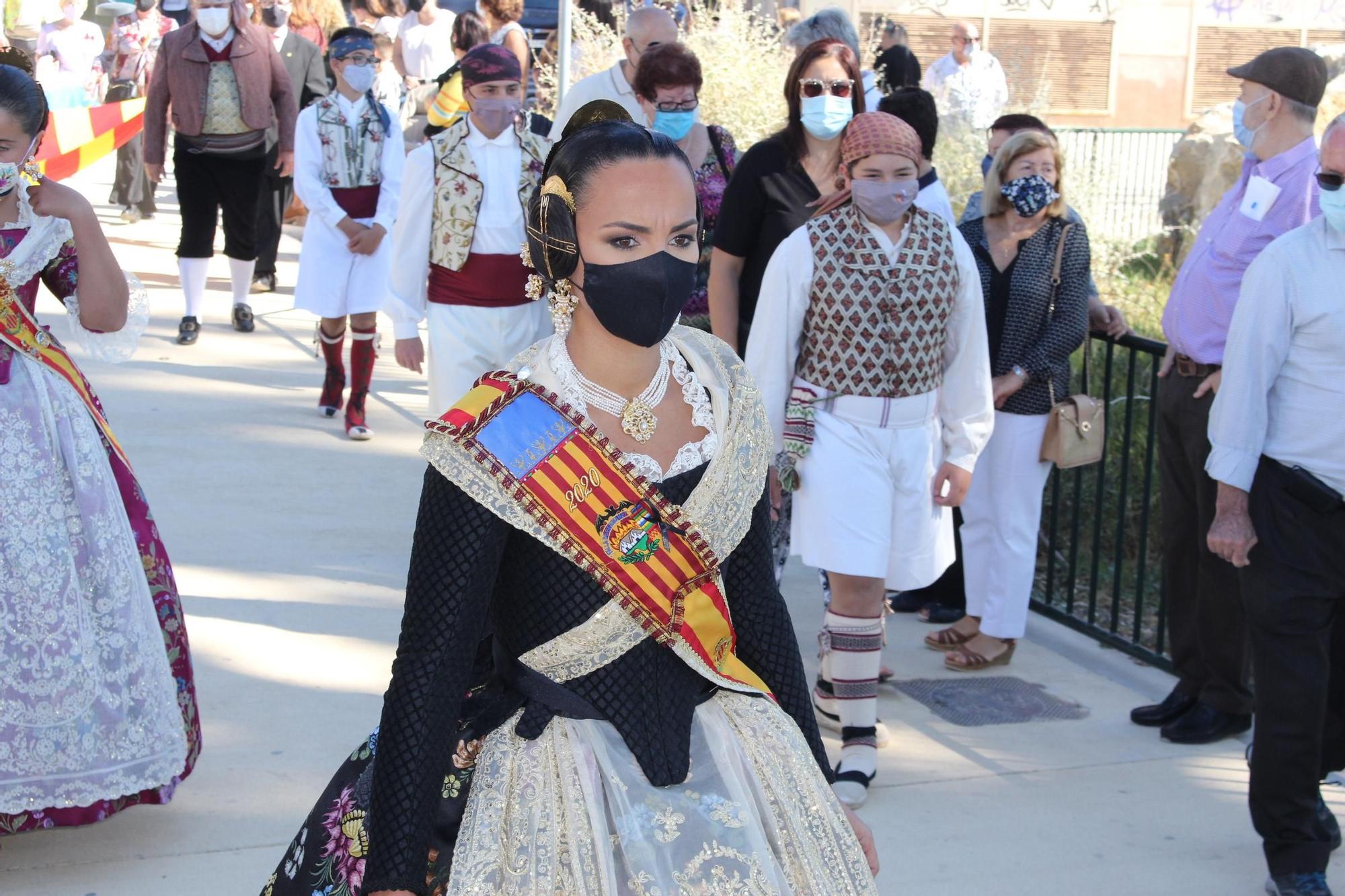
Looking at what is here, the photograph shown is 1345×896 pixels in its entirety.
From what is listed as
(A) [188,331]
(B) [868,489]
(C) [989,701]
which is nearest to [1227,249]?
(B) [868,489]

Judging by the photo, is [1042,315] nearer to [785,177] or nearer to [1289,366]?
[785,177]

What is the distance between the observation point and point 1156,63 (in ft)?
84.0

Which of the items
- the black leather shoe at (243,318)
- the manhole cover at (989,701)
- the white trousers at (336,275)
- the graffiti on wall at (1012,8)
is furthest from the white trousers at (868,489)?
the graffiti on wall at (1012,8)

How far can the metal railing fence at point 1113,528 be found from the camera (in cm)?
607

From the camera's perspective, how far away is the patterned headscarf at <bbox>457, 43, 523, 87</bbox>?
20.2ft

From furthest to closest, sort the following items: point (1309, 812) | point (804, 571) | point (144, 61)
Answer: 1. point (144, 61)
2. point (804, 571)
3. point (1309, 812)

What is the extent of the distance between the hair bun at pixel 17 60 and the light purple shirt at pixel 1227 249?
3.40 metres

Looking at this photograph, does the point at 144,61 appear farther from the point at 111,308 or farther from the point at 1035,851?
the point at 1035,851

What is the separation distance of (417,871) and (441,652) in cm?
30

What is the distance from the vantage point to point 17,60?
4.24 m

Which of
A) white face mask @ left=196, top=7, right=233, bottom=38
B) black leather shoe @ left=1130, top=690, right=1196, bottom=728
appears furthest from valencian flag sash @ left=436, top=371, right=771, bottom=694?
white face mask @ left=196, top=7, right=233, bottom=38

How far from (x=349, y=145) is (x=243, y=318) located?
3011mm

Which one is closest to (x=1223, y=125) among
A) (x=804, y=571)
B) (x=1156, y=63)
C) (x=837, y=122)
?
(x=804, y=571)

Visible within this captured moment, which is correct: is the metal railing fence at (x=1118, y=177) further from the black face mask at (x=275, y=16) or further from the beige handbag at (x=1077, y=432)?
the black face mask at (x=275, y=16)
